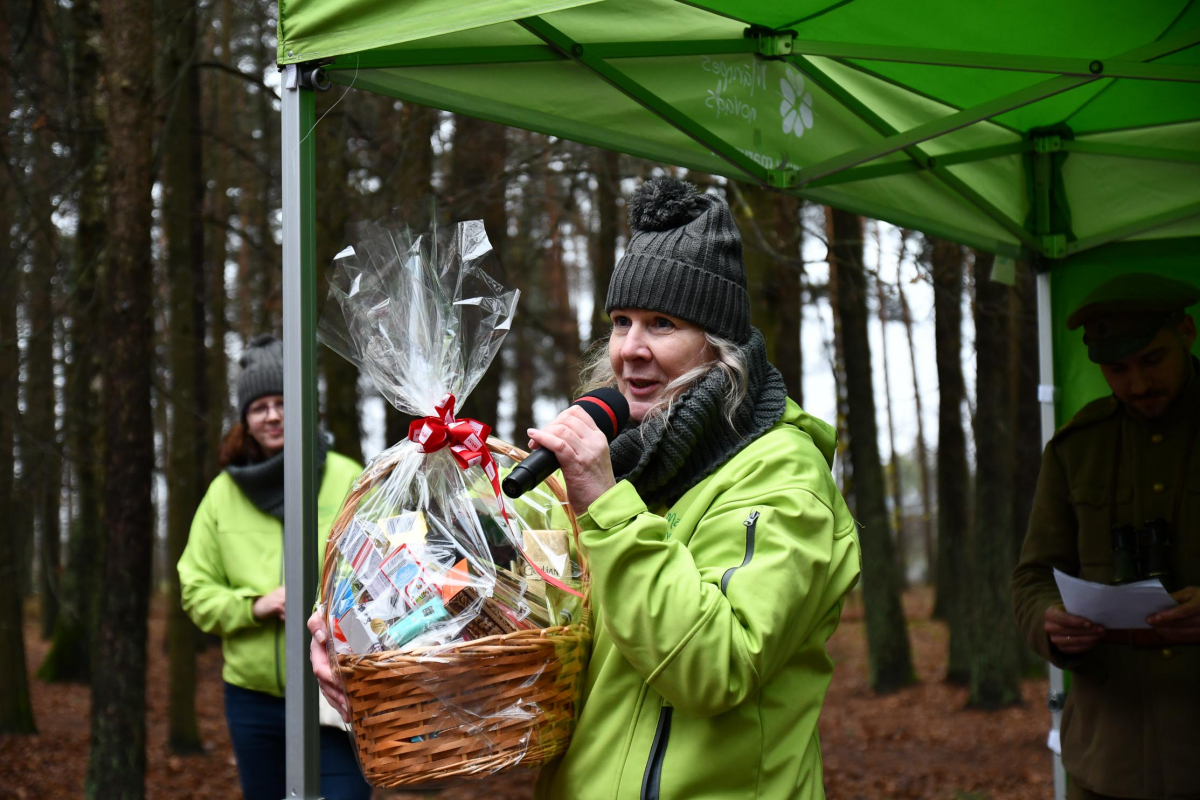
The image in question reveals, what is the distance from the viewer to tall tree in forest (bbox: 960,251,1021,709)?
880 centimetres

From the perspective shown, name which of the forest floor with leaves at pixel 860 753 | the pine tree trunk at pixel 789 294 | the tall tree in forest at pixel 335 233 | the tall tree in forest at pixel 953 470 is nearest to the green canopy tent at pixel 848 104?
the pine tree trunk at pixel 789 294

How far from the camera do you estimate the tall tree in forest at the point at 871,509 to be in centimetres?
956

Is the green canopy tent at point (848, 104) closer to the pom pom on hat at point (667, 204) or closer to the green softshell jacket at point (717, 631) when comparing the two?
the pom pom on hat at point (667, 204)

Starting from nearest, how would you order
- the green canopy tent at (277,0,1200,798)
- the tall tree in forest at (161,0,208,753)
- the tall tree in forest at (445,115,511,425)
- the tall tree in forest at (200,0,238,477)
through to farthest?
the green canopy tent at (277,0,1200,798) < the tall tree in forest at (161,0,208,753) < the tall tree in forest at (445,115,511,425) < the tall tree in forest at (200,0,238,477)

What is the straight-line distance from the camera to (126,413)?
17.2 ft

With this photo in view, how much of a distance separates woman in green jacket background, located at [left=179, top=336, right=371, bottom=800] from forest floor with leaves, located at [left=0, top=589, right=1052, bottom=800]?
2.73m

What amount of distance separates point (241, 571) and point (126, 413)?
1.86m

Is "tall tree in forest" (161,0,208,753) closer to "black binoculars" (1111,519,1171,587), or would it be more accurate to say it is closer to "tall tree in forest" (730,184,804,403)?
"tall tree in forest" (730,184,804,403)

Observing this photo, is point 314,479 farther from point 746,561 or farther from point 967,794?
point 967,794

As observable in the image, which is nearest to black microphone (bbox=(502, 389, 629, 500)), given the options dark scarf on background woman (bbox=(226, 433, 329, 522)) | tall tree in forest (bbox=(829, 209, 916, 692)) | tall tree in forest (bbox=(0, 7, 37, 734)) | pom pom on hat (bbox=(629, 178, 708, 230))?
pom pom on hat (bbox=(629, 178, 708, 230))

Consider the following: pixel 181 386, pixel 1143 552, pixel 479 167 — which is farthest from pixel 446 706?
pixel 479 167

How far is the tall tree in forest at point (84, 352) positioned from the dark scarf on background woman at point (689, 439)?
5492 mm

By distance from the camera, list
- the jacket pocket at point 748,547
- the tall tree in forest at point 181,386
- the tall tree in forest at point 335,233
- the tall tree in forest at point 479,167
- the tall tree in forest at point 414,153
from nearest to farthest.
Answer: the jacket pocket at point 748,547 < the tall tree in forest at point 335,233 < the tall tree in forest at point 414,153 < the tall tree in forest at point 181,386 < the tall tree in forest at point 479,167

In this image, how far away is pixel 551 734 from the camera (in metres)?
1.85
